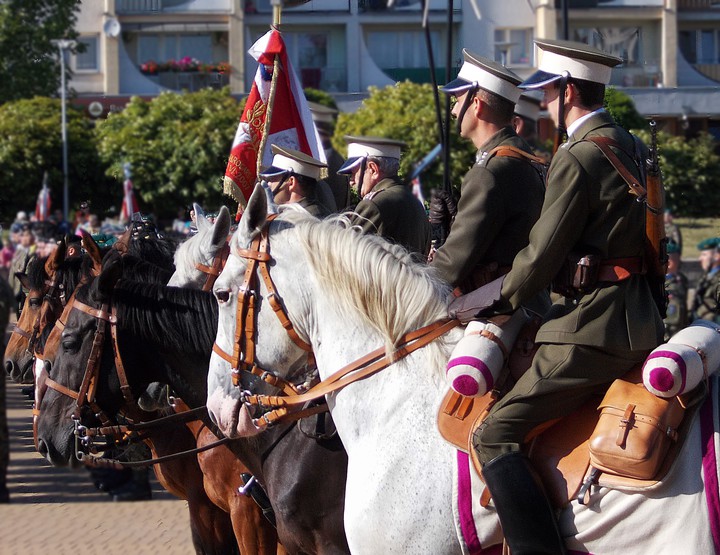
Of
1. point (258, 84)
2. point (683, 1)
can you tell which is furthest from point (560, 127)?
point (683, 1)

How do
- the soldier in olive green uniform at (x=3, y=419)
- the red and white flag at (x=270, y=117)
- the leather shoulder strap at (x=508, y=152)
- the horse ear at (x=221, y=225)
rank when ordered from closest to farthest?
the leather shoulder strap at (x=508, y=152) < the horse ear at (x=221, y=225) < the red and white flag at (x=270, y=117) < the soldier in olive green uniform at (x=3, y=419)

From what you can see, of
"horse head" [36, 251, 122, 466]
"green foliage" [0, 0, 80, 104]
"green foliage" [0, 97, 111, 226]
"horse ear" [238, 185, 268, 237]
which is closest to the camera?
"horse ear" [238, 185, 268, 237]

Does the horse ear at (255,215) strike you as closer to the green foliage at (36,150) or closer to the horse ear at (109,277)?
the horse ear at (109,277)

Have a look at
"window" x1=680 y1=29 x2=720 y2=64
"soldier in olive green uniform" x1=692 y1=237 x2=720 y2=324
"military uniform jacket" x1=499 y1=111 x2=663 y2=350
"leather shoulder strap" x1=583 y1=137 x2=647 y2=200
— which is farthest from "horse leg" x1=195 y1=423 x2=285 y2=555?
"window" x1=680 y1=29 x2=720 y2=64

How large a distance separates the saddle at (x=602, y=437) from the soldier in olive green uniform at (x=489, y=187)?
636mm

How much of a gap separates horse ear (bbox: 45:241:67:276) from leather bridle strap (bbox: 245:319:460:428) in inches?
98.9

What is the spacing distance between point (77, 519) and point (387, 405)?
5.61 metres

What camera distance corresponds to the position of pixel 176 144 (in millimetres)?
22250

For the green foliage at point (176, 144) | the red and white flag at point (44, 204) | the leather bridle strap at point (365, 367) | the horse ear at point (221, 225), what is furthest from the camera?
the green foliage at point (176, 144)

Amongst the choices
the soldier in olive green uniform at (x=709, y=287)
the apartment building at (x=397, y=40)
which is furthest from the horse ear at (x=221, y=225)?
the soldier in olive green uniform at (x=709, y=287)

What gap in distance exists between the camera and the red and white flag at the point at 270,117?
6484mm

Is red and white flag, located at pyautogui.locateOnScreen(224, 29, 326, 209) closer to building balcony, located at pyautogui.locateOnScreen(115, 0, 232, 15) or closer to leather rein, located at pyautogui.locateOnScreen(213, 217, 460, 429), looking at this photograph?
building balcony, located at pyautogui.locateOnScreen(115, 0, 232, 15)

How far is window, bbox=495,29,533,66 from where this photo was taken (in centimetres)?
695

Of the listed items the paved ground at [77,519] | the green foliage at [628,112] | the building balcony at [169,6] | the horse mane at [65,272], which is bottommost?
the paved ground at [77,519]
